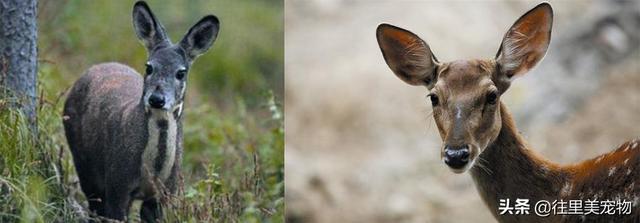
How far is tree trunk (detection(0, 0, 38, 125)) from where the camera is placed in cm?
447

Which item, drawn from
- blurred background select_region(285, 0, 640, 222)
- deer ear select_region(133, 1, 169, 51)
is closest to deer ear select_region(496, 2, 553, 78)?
deer ear select_region(133, 1, 169, 51)

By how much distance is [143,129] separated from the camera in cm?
418

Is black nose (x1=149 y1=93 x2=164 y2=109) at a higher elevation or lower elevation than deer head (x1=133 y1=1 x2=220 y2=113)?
lower

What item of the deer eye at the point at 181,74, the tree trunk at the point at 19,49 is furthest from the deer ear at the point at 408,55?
the tree trunk at the point at 19,49

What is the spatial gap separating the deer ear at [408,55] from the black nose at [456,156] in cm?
28

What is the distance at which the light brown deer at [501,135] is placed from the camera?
357cm

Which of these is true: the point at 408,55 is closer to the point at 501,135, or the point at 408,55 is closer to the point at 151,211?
the point at 501,135

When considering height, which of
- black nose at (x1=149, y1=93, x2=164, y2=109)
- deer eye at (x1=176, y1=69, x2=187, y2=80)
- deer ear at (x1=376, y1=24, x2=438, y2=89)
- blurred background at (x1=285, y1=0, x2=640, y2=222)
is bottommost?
blurred background at (x1=285, y1=0, x2=640, y2=222)

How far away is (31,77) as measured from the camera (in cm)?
450

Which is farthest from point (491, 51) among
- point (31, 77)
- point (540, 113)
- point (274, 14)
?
point (31, 77)

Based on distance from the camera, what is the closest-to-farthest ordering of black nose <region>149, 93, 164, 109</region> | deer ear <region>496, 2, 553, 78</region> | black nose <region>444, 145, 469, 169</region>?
black nose <region>444, 145, 469, 169</region>, deer ear <region>496, 2, 553, 78</region>, black nose <region>149, 93, 164, 109</region>

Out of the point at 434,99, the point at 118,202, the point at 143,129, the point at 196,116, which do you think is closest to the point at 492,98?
the point at 434,99

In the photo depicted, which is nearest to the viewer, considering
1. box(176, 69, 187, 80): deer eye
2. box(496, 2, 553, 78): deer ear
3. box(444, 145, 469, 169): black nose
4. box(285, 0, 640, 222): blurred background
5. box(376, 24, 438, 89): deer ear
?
box(444, 145, 469, 169): black nose

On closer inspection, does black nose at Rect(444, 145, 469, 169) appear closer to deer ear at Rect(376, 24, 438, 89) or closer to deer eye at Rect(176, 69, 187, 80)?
deer ear at Rect(376, 24, 438, 89)
